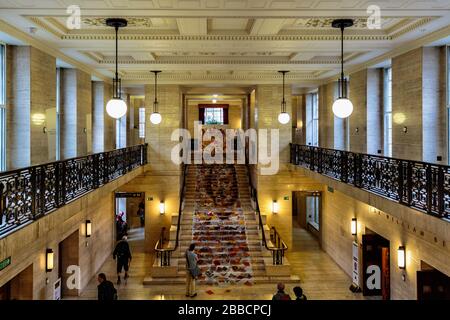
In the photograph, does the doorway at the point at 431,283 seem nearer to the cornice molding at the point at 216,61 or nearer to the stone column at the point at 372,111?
the stone column at the point at 372,111

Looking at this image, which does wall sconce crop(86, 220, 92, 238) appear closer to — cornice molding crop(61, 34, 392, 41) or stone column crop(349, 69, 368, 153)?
cornice molding crop(61, 34, 392, 41)

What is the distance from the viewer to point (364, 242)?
12484 mm

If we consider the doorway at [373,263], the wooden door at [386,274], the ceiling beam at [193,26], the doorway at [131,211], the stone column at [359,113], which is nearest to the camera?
the ceiling beam at [193,26]

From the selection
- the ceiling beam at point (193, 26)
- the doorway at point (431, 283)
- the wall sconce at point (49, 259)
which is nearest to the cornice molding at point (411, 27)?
Result: the ceiling beam at point (193, 26)

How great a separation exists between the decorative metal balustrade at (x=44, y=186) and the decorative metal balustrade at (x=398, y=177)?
20.3 feet

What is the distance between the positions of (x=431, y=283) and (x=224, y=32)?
759cm

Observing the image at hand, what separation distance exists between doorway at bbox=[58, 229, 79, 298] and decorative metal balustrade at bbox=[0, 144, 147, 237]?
9.15 feet

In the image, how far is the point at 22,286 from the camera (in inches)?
348

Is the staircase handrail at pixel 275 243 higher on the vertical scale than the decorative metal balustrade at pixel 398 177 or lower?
lower

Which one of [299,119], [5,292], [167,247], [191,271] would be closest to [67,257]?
[5,292]

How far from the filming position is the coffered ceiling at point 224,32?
7.18m

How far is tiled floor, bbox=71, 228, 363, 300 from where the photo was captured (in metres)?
11.8

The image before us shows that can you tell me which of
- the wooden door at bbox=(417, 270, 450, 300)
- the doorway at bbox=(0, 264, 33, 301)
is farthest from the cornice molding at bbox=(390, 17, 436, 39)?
the doorway at bbox=(0, 264, 33, 301)

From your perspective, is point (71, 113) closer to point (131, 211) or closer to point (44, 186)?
point (44, 186)
